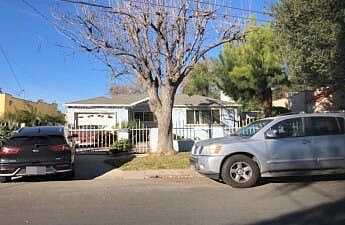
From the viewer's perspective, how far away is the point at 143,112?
4000cm

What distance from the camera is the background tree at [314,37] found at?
1596 centimetres

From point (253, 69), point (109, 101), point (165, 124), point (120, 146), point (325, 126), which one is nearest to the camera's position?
point (325, 126)

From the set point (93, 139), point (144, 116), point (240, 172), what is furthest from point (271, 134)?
point (144, 116)

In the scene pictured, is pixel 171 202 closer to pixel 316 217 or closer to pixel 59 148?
pixel 316 217

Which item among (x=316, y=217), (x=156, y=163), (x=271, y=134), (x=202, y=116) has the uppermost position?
(x=202, y=116)

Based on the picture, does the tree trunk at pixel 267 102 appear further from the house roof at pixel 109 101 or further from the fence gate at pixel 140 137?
the fence gate at pixel 140 137

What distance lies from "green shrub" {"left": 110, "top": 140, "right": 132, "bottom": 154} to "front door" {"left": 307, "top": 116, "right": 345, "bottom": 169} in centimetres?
1290

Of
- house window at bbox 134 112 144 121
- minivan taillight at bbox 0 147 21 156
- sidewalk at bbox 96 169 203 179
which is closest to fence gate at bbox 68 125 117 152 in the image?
sidewalk at bbox 96 169 203 179

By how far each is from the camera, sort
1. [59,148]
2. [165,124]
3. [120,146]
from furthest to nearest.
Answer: [120,146], [165,124], [59,148]

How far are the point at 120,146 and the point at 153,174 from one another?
9.43m

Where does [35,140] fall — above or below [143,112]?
below

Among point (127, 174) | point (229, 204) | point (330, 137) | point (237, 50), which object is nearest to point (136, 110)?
point (237, 50)

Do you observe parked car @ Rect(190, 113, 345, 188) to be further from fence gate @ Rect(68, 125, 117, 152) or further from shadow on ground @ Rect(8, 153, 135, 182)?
fence gate @ Rect(68, 125, 117, 152)

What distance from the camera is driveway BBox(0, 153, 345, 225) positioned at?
9.30 m
